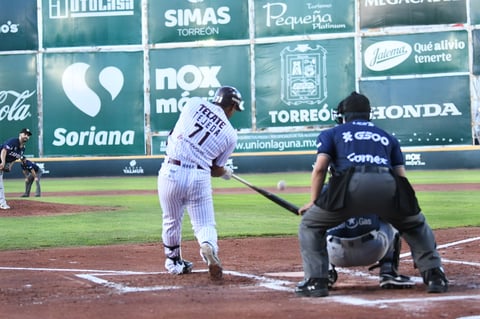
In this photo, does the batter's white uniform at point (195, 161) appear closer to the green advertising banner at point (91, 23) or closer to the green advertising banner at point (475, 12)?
the green advertising banner at point (475, 12)

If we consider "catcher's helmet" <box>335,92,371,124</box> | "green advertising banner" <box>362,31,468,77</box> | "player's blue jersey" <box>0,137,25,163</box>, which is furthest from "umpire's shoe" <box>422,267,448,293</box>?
"green advertising banner" <box>362,31,468,77</box>

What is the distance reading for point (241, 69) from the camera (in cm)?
3219

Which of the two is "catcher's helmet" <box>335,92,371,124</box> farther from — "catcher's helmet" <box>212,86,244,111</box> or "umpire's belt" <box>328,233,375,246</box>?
"catcher's helmet" <box>212,86,244,111</box>

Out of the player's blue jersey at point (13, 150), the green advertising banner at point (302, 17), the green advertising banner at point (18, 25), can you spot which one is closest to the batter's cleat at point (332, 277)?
the player's blue jersey at point (13, 150)

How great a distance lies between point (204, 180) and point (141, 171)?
2466 cm

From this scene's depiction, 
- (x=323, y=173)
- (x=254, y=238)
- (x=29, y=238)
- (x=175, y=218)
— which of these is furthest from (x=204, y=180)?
(x=29, y=238)

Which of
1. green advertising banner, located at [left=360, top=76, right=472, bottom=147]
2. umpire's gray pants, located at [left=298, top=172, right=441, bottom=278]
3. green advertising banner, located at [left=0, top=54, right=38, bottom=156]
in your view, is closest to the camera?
umpire's gray pants, located at [left=298, top=172, right=441, bottom=278]

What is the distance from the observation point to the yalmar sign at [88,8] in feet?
108

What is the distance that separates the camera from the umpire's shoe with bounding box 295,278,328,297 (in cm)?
527

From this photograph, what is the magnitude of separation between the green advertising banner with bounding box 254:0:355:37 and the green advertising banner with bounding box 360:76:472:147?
277cm

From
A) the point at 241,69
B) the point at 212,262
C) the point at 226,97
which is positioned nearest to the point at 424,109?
the point at 241,69

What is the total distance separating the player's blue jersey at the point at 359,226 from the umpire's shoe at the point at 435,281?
1.56 feet

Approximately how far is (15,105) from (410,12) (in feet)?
54.8

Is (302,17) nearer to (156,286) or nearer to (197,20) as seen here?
(197,20)
